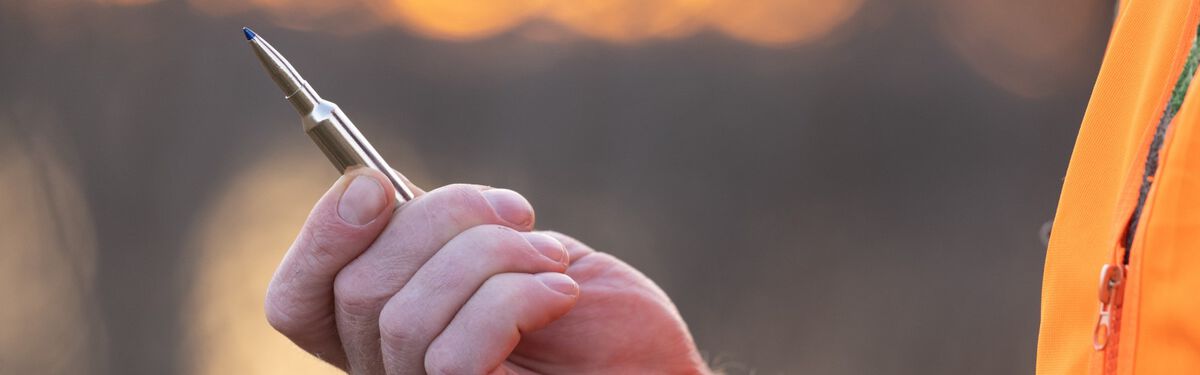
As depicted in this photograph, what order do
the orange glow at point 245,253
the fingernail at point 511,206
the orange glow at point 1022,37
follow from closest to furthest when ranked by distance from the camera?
the fingernail at point 511,206 < the orange glow at point 245,253 < the orange glow at point 1022,37

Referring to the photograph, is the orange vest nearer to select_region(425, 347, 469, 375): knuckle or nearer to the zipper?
the zipper

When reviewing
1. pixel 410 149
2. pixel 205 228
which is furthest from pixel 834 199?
pixel 205 228

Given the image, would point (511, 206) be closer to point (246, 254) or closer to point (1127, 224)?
point (1127, 224)

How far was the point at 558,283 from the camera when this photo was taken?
451 mm

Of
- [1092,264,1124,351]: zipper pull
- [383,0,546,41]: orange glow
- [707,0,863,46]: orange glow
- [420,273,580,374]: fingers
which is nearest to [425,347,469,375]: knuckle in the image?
[420,273,580,374]: fingers

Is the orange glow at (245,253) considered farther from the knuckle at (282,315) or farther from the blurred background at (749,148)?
the knuckle at (282,315)

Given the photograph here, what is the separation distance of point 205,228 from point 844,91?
1.57 metres

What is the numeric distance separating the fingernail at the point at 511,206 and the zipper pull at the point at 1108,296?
0.25 metres

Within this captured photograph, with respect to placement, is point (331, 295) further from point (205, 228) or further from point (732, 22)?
point (732, 22)

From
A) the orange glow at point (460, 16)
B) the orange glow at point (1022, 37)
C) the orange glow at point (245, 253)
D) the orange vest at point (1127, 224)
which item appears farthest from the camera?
the orange glow at point (1022, 37)

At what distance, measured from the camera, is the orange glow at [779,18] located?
2.51 metres

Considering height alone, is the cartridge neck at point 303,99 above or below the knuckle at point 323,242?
above

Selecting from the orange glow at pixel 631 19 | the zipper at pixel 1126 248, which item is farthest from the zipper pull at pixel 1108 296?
the orange glow at pixel 631 19

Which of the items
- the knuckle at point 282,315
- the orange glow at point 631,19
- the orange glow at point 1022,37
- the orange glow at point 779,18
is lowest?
the orange glow at point 1022,37
